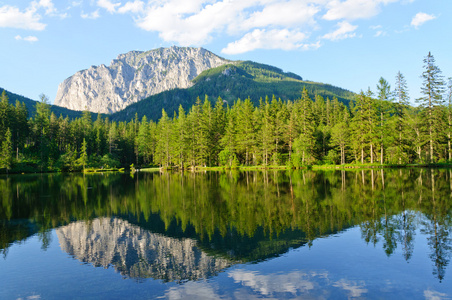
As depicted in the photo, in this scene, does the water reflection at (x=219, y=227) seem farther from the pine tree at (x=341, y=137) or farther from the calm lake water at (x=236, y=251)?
the pine tree at (x=341, y=137)

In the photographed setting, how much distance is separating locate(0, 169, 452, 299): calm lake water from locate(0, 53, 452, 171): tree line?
150 feet

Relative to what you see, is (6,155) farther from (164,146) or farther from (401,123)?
(401,123)

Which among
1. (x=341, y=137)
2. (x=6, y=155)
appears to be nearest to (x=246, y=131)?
(x=341, y=137)

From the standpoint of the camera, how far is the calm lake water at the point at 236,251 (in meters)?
7.64

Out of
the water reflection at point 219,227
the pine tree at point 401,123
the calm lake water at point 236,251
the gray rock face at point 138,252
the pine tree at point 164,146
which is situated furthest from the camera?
the pine tree at point 164,146

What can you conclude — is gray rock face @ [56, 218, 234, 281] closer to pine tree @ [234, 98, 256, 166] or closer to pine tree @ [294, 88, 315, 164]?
pine tree @ [294, 88, 315, 164]

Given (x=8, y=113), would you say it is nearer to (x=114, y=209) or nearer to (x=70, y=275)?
(x=114, y=209)

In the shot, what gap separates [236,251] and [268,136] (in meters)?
61.8

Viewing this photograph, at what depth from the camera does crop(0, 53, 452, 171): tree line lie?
57.2 metres

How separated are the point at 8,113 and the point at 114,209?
3247 inches

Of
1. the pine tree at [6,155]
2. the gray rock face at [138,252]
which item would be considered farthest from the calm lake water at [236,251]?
the pine tree at [6,155]

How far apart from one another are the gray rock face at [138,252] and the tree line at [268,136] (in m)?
56.0

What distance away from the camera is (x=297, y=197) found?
848 inches

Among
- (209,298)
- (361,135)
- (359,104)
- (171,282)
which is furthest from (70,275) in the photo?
(359,104)
